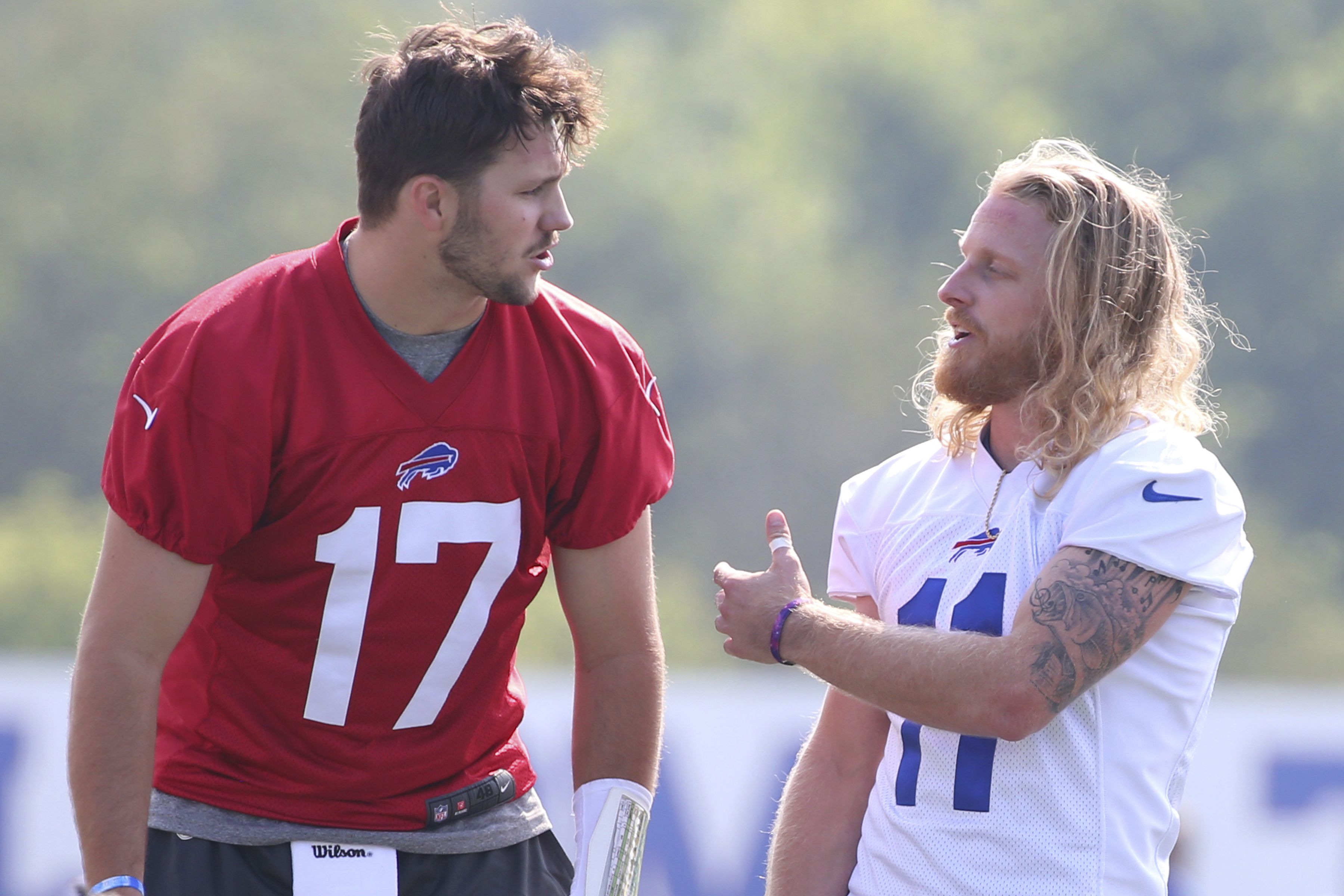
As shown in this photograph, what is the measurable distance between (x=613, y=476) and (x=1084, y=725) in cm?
94

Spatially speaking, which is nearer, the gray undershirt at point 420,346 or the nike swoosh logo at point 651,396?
the gray undershirt at point 420,346

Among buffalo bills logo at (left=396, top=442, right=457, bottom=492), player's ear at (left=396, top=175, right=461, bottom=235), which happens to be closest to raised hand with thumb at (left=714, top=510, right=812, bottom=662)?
buffalo bills logo at (left=396, top=442, right=457, bottom=492)

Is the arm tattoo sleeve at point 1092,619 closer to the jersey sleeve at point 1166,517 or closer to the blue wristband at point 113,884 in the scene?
the jersey sleeve at point 1166,517

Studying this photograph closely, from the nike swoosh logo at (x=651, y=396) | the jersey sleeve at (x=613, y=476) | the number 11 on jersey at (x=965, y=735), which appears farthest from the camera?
the nike swoosh logo at (x=651, y=396)

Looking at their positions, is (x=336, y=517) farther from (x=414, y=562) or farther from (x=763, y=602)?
(x=763, y=602)

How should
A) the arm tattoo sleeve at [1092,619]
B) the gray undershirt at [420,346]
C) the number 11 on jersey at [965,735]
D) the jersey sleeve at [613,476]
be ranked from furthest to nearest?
the jersey sleeve at [613,476], the gray undershirt at [420,346], the number 11 on jersey at [965,735], the arm tattoo sleeve at [1092,619]

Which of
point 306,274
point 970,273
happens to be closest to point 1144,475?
point 970,273

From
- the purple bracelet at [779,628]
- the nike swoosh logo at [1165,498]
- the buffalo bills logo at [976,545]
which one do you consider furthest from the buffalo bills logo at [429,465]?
the nike swoosh logo at [1165,498]

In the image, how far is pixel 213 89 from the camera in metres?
28.0

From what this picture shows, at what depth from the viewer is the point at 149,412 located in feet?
8.38

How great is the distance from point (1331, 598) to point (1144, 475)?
20368mm

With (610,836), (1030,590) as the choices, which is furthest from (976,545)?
(610,836)

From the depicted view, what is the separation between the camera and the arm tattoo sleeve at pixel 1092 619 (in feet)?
7.84

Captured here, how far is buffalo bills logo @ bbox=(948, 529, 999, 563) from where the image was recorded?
2.62 metres
